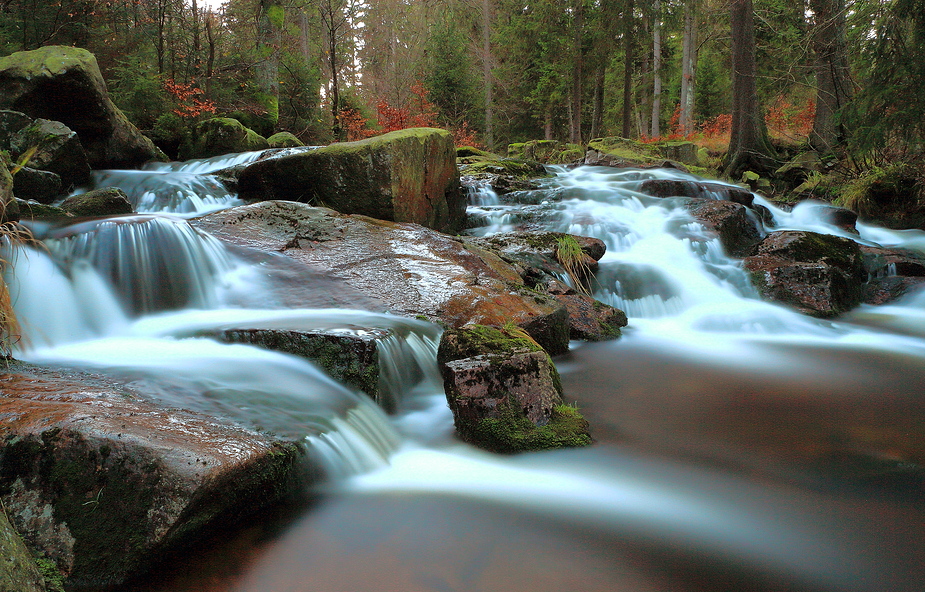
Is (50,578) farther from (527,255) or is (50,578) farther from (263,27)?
(263,27)

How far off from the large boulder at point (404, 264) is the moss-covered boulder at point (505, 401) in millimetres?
1182

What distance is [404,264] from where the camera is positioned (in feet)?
18.6

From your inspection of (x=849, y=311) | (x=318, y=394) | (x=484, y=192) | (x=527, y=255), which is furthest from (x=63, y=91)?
(x=849, y=311)

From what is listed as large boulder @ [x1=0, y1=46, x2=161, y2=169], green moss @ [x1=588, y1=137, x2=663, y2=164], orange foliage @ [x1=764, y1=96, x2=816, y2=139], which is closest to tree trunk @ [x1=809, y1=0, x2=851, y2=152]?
green moss @ [x1=588, y1=137, x2=663, y2=164]

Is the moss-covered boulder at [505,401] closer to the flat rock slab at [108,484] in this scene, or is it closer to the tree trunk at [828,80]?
the flat rock slab at [108,484]

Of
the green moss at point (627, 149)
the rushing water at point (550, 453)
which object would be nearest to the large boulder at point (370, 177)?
the rushing water at point (550, 453)

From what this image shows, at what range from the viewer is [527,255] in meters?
7.13

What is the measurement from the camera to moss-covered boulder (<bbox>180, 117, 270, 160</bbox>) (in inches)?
480

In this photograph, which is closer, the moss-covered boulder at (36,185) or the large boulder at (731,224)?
the moss-covered boulder at (36,185)

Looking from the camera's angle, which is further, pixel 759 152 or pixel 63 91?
pixel 759 152

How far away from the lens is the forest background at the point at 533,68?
10305 mm

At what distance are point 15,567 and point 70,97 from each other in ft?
33.7

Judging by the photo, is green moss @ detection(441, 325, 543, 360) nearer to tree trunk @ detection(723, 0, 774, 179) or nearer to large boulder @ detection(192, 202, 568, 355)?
large boulder @ detection(192, 202, 568, 355)

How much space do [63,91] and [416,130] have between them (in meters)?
6.21
